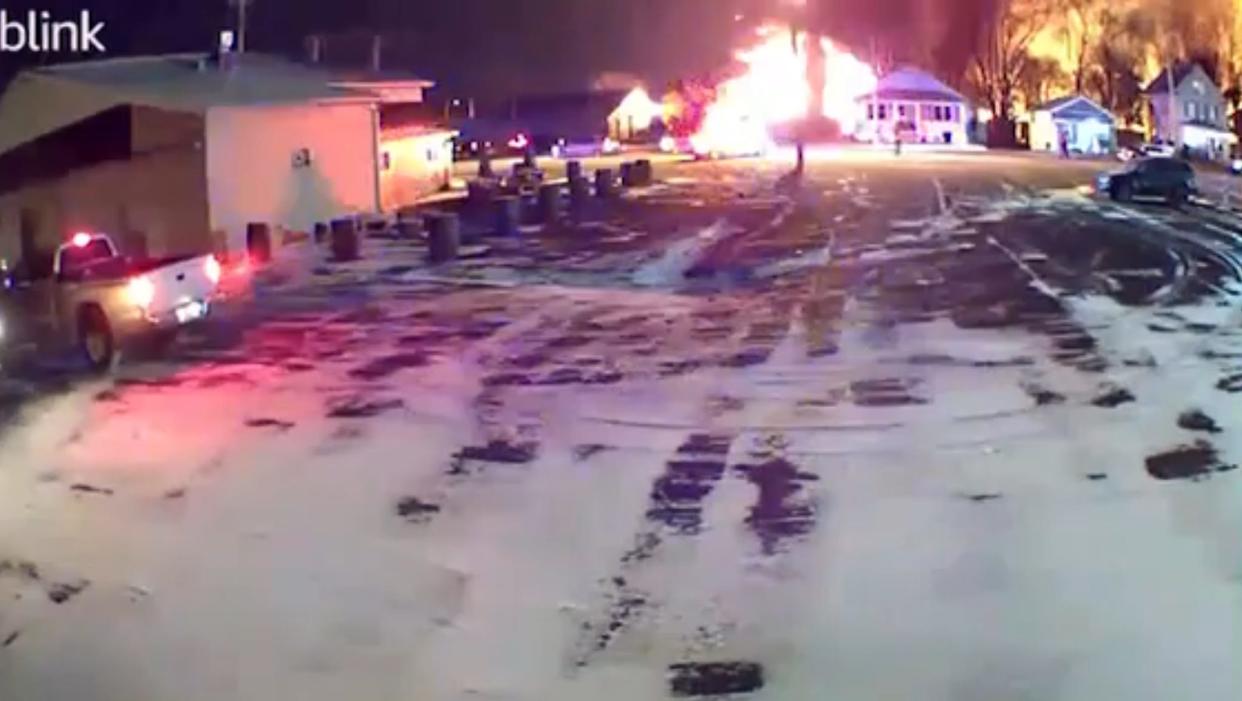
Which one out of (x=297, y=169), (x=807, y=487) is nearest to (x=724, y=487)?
(x=807, y=487)

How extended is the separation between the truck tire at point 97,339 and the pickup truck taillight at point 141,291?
17.2 inches

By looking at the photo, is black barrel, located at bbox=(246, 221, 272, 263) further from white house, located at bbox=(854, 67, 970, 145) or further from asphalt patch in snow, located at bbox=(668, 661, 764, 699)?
white house, located at bbox=(854, 67, 970, 145)

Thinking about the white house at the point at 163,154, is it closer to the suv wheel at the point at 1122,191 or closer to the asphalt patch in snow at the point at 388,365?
the asphalt patch in snow at the point at 388,365

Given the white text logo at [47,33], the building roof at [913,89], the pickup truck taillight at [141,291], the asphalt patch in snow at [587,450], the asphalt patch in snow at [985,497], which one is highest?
the building roof at [913,89]

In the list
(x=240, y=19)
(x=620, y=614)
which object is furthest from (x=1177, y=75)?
(x=620, y=614)

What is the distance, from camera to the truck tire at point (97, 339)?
68.8 ft

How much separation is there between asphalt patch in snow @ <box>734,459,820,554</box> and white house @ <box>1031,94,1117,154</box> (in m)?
87.0

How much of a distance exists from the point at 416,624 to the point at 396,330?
44.4 ft

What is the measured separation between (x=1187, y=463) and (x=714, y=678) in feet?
22.0

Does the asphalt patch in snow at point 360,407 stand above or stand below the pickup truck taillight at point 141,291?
below

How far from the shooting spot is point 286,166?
1500 inches

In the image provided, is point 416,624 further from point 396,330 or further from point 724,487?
point 396,330

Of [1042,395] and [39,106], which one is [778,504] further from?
[39,106]

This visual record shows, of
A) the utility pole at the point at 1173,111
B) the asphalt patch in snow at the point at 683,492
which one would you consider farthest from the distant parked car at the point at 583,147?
the asphalt patch in snow at the point at 683,492
